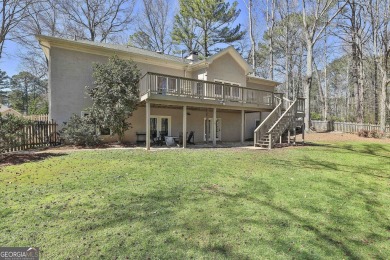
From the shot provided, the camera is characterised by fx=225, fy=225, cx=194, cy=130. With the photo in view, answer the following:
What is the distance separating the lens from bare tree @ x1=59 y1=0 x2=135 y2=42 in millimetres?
25312

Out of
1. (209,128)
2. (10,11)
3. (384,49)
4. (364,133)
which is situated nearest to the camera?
(10,11)

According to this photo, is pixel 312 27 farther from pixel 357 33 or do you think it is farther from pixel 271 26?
pixel 271 26

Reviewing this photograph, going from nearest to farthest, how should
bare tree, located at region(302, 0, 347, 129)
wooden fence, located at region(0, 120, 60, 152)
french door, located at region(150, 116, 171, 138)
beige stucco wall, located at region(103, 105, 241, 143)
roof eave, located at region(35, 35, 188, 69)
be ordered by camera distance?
wooden fence, located at region(0, 120, 60, 152) → roof eave, located at region(35, 35, 188, 69) → beige stucco wall, located at region(103, 105, 241, 143) → french door, located at region(150, 116, 171, 138) → bare tree, located at region(302, 0, 347, 129)

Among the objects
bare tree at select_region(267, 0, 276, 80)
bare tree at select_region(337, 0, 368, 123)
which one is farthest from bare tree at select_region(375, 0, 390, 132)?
bare tree at select_region(267, 0, 276, 80)

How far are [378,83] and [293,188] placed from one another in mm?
28707

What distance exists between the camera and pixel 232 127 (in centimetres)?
1917

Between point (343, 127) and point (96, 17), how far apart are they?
95.2 ft

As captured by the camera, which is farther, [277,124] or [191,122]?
[191,122]

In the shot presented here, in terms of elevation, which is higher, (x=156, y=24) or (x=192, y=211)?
(x=156, y=24)

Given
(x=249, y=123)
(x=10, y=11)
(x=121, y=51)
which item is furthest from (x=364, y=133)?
(x=10, y=11)

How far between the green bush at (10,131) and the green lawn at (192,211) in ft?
8.58

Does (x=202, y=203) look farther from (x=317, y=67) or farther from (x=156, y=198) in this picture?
(x=317, y=67)

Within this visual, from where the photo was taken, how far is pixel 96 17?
2625 cm

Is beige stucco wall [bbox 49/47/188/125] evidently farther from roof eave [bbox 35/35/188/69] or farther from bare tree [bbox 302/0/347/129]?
bare tree [bbox 302/0/347/129]
